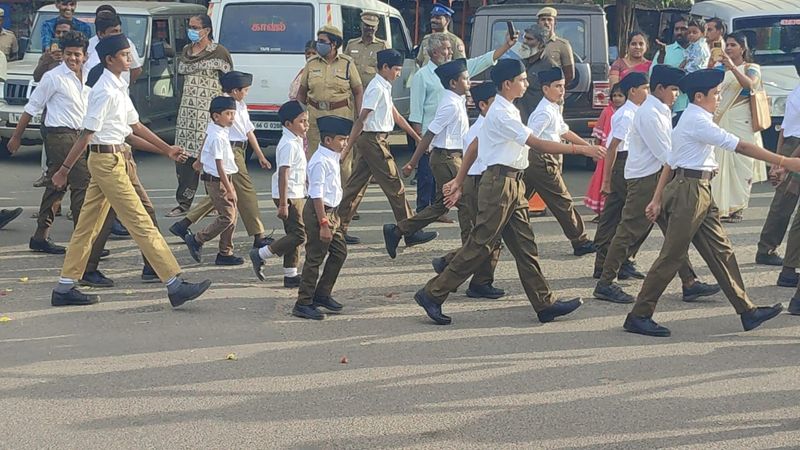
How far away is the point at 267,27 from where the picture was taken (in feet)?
48.0

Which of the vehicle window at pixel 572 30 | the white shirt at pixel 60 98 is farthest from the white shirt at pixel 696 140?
the vehicle window at pixel 572 30

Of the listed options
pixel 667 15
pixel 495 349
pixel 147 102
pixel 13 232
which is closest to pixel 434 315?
pixel 495 349

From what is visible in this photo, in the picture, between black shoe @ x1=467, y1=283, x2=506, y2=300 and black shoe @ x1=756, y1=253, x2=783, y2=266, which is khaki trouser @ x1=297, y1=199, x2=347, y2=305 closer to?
black shoe @ x1=467, y1=283, x2=506, y2=300

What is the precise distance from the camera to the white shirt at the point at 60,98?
939 cm

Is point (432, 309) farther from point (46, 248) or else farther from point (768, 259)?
point (46, 248)

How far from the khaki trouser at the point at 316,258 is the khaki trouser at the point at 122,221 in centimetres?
88

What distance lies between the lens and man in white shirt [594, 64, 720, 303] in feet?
26.7

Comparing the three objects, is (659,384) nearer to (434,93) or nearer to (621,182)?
(621,182)

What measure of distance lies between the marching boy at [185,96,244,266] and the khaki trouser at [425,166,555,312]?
225 cm

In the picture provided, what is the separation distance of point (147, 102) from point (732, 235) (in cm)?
796

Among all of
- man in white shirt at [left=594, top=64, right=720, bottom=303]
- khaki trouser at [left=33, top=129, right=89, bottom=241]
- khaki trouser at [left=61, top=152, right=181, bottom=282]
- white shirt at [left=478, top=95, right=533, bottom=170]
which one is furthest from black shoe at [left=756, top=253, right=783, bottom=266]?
khaki trouser at [left=33, top=129, right=89, bottom=241]

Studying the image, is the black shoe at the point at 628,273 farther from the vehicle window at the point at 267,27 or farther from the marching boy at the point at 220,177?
the vehicle window at the point at 267,27

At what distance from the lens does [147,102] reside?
15492mm

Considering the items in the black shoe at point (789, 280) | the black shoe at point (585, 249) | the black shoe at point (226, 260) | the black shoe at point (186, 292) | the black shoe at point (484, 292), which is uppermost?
the black shoe at point (186, 292)
